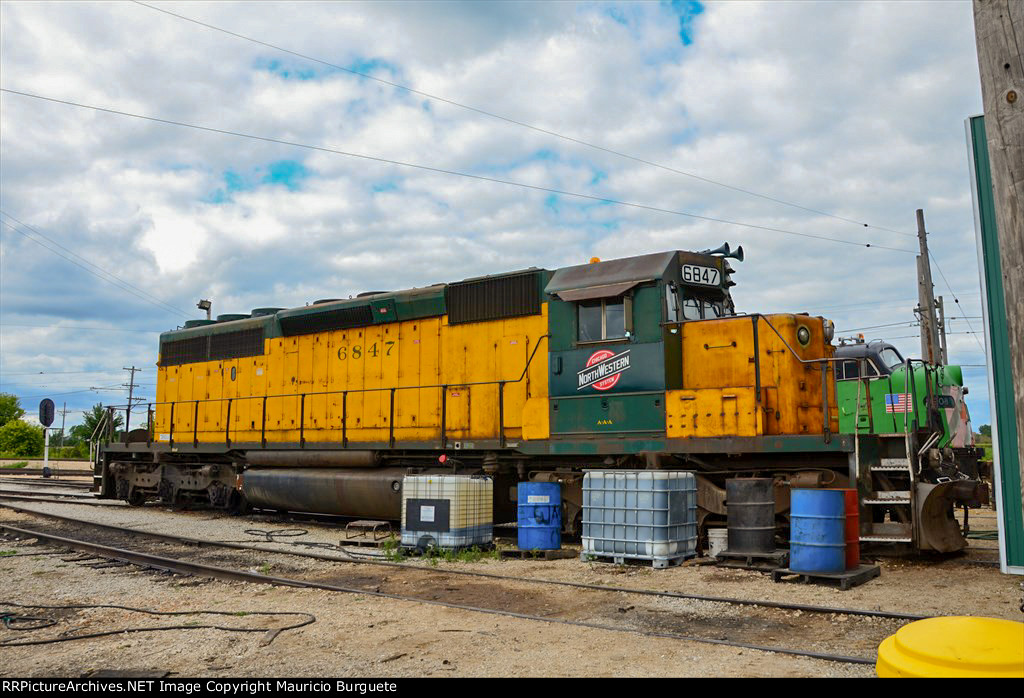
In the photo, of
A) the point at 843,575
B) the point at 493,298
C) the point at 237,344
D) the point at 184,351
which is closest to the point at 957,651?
the point at 843,575

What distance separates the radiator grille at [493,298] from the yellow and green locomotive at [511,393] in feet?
0.09

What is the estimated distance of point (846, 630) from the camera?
612 centimetres

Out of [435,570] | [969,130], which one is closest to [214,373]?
[435,570]

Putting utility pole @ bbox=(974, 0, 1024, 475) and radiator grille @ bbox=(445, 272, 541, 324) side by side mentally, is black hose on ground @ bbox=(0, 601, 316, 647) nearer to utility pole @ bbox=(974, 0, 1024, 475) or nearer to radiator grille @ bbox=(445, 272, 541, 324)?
utility pole @ bbox=(974, 0, 1024, 475)

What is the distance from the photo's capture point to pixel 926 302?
21.4 meters

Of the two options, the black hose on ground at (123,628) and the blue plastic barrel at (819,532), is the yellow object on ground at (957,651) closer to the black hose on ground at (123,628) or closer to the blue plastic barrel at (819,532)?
the black hose on ground at (123,628)

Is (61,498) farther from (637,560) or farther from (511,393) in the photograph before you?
(637,560)

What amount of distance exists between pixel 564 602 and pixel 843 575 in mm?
2999

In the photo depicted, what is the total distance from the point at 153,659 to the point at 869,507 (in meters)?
7.96

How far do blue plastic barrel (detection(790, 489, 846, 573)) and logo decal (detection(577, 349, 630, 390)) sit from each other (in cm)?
301

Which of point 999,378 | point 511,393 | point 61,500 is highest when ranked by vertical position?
point 511,393

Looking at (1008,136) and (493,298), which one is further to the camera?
(493,298)

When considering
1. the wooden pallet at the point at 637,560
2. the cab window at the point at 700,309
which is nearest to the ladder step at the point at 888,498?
the wooden pallet at the point at 637,560

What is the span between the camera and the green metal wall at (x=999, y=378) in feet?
20.8
